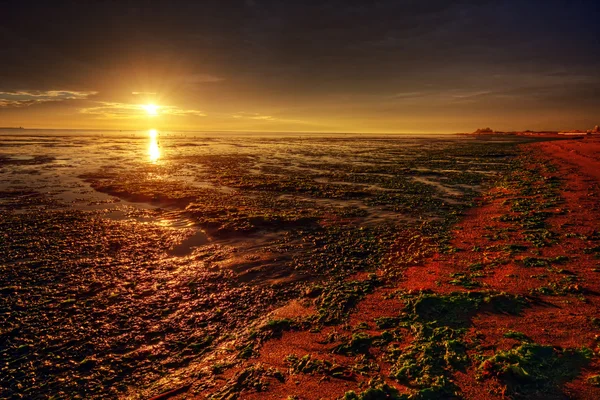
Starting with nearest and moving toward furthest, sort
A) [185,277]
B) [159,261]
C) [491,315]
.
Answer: [491,315] < [185,277] < [159,261]

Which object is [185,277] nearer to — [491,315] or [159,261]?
[159,261]

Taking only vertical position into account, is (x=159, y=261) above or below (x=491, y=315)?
below

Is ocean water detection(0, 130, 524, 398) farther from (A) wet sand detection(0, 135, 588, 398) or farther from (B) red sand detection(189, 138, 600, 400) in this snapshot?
(B) red sand detection(189, 138, 600, 400)

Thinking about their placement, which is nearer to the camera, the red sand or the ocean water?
the red sand

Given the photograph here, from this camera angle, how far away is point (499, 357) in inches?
192

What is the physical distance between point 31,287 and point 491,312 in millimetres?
11617

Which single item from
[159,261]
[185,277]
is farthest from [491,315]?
[159,261]

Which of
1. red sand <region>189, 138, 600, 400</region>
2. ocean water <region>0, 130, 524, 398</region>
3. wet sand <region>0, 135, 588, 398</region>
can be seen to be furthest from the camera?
ocean water <region>0, 130, 524, 398</region>

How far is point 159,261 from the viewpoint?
31.6 feet

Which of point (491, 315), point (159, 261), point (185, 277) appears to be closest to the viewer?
point (491, 315)

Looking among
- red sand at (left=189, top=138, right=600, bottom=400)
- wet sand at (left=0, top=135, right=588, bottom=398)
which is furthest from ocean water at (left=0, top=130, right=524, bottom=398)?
red sand at (left=189, top=138, right=600, bottom=400)

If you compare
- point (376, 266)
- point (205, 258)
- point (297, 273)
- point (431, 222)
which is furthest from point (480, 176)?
point (205, 258)

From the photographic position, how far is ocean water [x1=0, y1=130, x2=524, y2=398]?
5633mm

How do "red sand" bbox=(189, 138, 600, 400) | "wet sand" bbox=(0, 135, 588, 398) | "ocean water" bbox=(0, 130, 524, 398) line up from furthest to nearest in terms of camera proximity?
"ocean water" bbox=(0, 130, 524, 398)
"wet sand" bbox=(0, 135, 588, 398)
"red sand" bbox=(189, 138, 600, 400)
